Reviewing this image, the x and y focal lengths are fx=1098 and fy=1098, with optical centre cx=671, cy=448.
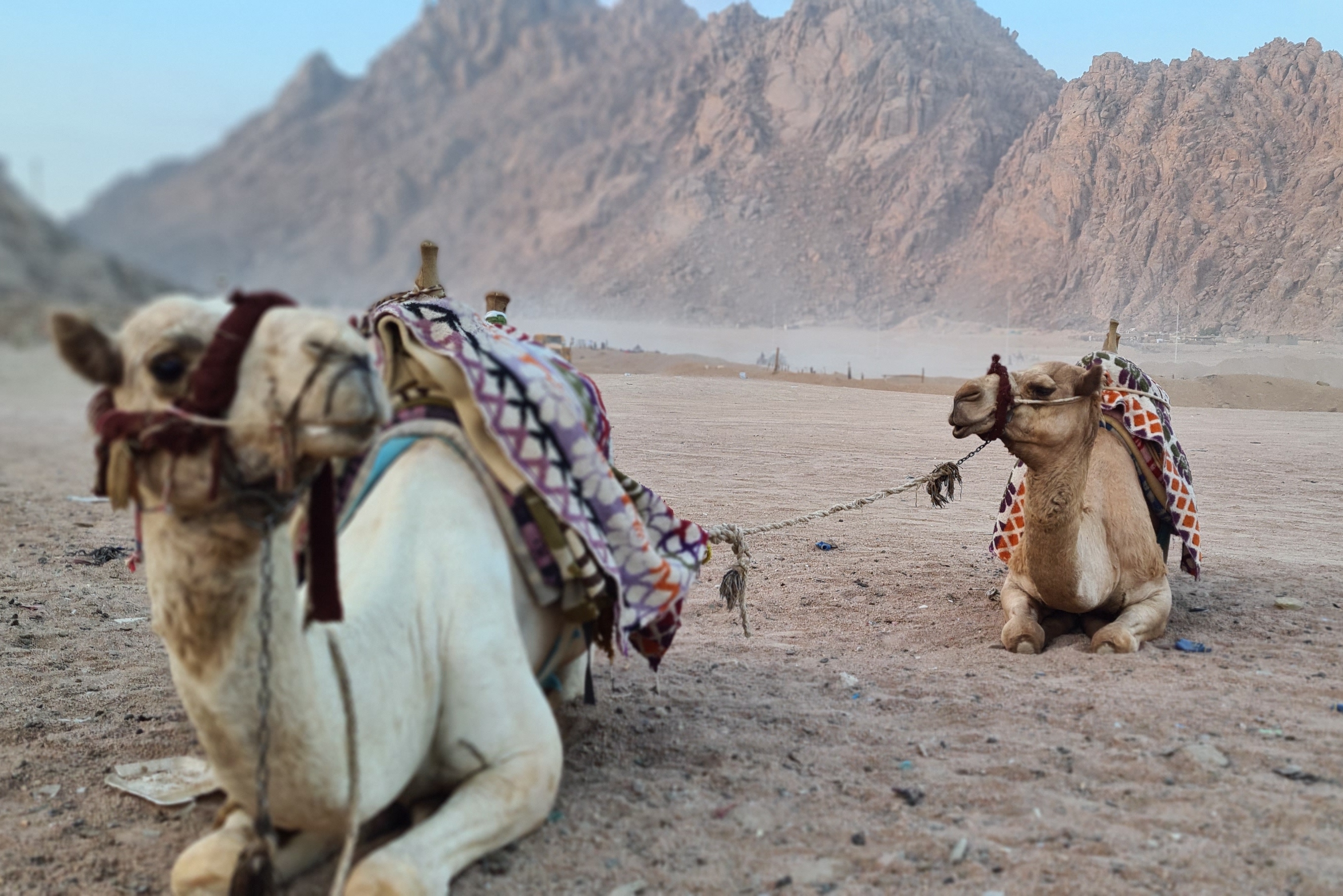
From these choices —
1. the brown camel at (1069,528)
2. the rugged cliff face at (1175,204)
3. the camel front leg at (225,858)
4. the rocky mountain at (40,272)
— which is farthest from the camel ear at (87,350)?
the rugged cliff face at (1175,204)

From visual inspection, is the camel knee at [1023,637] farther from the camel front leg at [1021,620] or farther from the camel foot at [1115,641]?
the camel foot at [1115,641]

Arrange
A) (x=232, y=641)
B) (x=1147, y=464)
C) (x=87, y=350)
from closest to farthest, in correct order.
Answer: (x=87, y=350) → (x=232, y=641) → (x=1147, y=464)

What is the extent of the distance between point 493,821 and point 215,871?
0.69 m

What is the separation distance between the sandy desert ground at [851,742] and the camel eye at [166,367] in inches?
8.0

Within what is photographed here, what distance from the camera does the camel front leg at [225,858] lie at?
271 centimetres

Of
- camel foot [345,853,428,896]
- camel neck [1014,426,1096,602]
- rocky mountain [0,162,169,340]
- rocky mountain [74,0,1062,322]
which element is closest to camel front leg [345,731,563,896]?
camel foot [345,853,428,896]

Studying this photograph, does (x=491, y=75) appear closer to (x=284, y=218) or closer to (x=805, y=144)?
(x=284, y=218)

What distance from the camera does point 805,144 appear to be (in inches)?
3169

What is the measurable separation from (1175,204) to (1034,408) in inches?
2514

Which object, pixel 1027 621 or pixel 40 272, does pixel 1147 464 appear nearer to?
pixel 1027 621

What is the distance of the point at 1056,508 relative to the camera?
17.4ft

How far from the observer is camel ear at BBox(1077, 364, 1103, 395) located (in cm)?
525

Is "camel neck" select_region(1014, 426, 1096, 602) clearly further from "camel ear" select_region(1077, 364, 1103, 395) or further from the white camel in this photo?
the white camel

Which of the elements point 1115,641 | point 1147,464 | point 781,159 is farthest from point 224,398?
point 781,159
